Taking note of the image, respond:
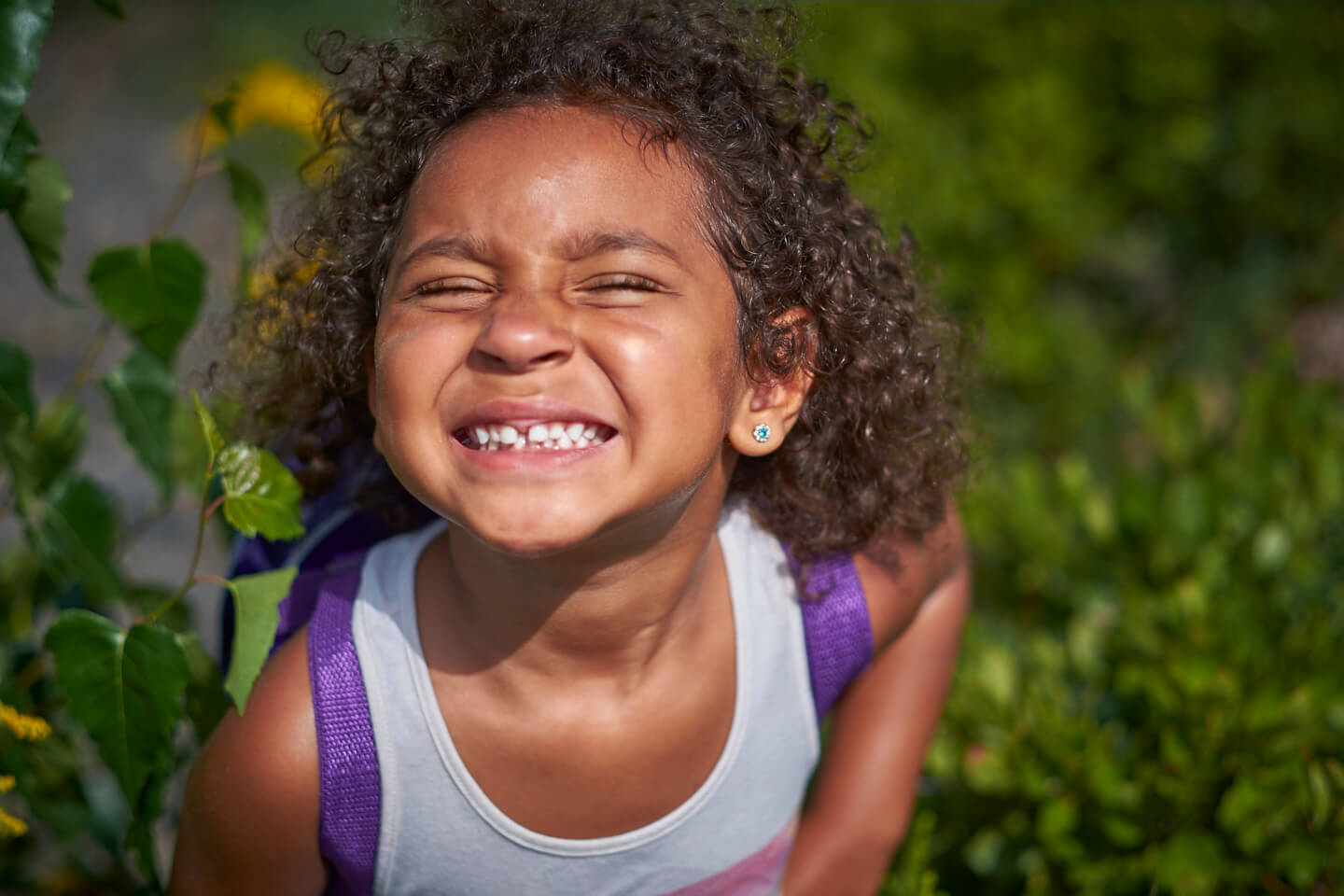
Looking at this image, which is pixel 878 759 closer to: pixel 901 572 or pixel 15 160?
pixel 901 572

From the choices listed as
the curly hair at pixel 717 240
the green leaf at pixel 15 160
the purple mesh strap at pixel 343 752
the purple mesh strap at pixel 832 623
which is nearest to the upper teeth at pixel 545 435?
the curly hair at pixel 717 240

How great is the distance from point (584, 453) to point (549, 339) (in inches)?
4.9

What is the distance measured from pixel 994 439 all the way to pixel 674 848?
1.99 metres

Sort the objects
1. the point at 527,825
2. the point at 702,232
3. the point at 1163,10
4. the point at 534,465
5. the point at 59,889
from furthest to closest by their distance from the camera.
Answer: the point at 1163,10 < the point at 59,889 < the point at 527,825 < the point at 702,232 < the point at 534,465

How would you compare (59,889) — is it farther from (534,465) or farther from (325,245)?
(534,465)

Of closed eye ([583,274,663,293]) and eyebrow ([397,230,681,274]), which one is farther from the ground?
eyebrow ([397,230,681,274])

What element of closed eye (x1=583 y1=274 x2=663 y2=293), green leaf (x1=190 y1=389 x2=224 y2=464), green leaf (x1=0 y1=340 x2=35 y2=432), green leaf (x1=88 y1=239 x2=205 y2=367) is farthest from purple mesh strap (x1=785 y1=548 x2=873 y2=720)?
green leaf (x1=0 y1=340 x2=35 y2=432)

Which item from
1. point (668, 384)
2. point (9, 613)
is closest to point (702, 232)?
point (668, 384)

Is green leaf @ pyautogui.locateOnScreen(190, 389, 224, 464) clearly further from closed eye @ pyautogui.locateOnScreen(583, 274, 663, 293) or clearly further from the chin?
closed eye @ pyautogui.locateOnScreen(583, 274, 663, 293)

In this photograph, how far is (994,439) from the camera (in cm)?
320

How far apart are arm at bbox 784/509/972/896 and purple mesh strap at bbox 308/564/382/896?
0.70 metres

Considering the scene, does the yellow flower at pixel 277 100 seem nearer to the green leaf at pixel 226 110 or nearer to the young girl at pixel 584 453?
the green leaf at pixel 226 110

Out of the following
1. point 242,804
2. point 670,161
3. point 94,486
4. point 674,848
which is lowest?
point 674,848

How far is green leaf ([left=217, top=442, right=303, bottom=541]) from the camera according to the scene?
1335 millimetres
